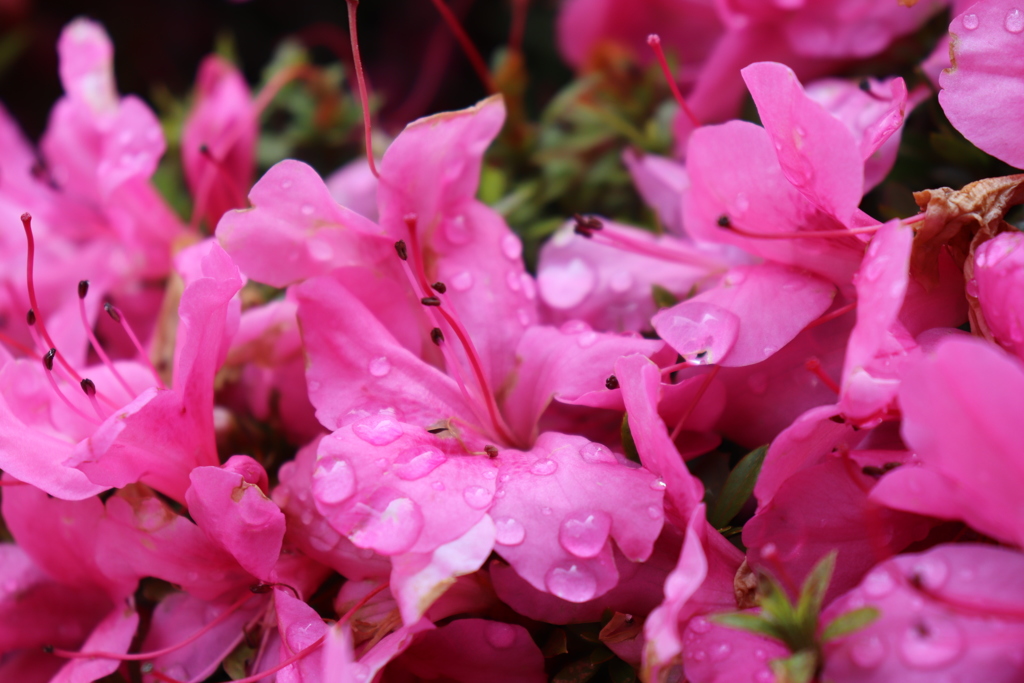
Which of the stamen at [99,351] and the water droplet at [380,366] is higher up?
the stamen at [99,351]

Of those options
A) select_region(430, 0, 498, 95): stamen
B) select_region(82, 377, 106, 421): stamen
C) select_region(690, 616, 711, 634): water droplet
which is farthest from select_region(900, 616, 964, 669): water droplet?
select_region(430, 0, 498, 95): stamen

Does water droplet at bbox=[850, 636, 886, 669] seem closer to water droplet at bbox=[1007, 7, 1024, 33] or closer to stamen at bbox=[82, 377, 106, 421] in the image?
water droplet at bbox=[1007, 7, 1024, 33]

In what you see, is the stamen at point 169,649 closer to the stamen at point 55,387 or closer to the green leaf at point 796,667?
the stamen at point 55,387

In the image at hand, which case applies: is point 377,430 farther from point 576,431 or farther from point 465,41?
point 465,41

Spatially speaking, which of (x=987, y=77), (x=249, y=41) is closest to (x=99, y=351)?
(x=987, y=77)

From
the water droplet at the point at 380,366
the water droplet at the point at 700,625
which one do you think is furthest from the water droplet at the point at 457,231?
the water droplet at the point at 700,625

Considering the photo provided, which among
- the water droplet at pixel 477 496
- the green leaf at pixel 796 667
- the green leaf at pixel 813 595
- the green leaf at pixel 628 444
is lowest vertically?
the green leaf at pixel 796 667
